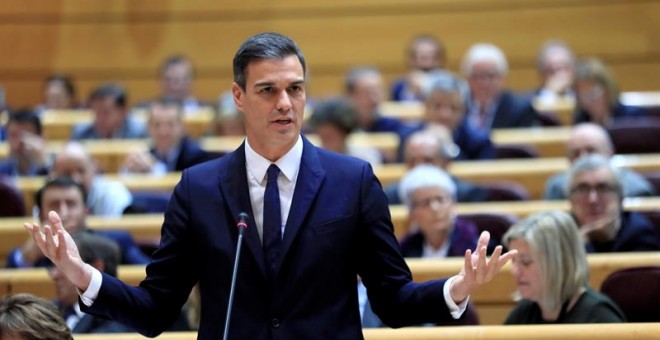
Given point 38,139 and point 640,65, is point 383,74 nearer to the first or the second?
point 640,65

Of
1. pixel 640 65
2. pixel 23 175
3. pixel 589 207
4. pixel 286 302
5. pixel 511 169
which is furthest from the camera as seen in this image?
pixel 640 65

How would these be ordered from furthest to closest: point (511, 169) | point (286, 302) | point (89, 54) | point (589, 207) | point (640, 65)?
point (89, 54)
point (640, 65)
point (511, 169)
point (589, 207)
point (286, 302)

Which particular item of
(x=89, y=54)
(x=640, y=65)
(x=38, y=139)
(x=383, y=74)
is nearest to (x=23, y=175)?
(x=38, y=139)

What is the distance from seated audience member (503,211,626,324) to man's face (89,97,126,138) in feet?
12.9

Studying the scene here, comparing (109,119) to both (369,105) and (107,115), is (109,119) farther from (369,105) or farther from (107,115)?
(369,105)

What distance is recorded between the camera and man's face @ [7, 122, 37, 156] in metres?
6.16

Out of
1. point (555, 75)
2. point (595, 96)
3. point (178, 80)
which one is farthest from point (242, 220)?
point (178, 80)

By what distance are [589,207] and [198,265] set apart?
2.37 metres

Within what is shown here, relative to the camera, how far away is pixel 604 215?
418 cm

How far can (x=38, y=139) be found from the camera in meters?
6.20

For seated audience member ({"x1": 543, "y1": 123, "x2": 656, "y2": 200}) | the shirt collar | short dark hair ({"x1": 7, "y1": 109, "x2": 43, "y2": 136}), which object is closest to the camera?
the shirt collar

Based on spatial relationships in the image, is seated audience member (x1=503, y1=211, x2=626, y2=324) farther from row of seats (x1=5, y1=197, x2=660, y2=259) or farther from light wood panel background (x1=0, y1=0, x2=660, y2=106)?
light wood panel background (x1=0, y1=0, x2=660, y2=106)

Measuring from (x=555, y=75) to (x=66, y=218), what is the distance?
365 cm

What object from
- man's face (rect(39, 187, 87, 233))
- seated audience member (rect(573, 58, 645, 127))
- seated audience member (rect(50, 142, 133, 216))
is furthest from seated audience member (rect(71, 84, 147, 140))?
seated audience member (rect(573, 58, 645, 127))
